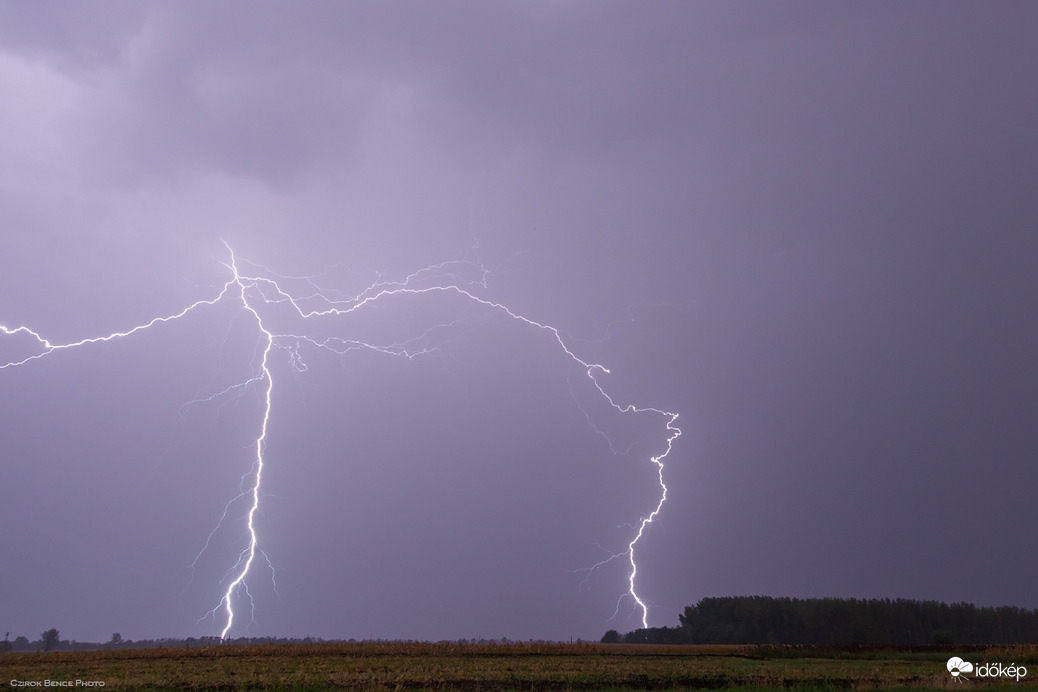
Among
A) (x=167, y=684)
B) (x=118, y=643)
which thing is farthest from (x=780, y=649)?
(x=118, y=643)

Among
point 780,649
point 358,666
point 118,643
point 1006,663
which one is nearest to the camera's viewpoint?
point 358,666

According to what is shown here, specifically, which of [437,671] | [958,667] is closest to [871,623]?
[958,667]

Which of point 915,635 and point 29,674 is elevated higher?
point 29,674

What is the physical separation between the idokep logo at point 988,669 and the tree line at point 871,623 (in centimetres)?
3544

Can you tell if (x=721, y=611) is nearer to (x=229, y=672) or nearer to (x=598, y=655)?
(x=598, y=655)

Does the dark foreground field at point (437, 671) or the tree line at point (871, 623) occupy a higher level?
the dark foreground field at point (437, 671)

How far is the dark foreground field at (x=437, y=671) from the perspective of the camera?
1452 centimetres

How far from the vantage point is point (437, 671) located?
16.6 metres

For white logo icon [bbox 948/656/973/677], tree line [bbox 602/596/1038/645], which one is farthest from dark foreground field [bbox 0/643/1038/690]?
tree line [bbox 602/596/1038/645]

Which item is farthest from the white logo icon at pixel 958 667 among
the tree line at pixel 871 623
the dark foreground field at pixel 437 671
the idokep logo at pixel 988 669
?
the tree line at pixel 871 623

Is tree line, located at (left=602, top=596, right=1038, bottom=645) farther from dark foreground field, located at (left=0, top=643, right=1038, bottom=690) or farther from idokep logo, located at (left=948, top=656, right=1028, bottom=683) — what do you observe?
idokep logo, located at (left=948, top=656, right=1028, bottom=683)

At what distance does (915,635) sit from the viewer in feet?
170

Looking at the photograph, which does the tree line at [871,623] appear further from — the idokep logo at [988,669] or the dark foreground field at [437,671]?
the idokep logo at [988,669]

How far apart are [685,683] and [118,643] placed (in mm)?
75262
